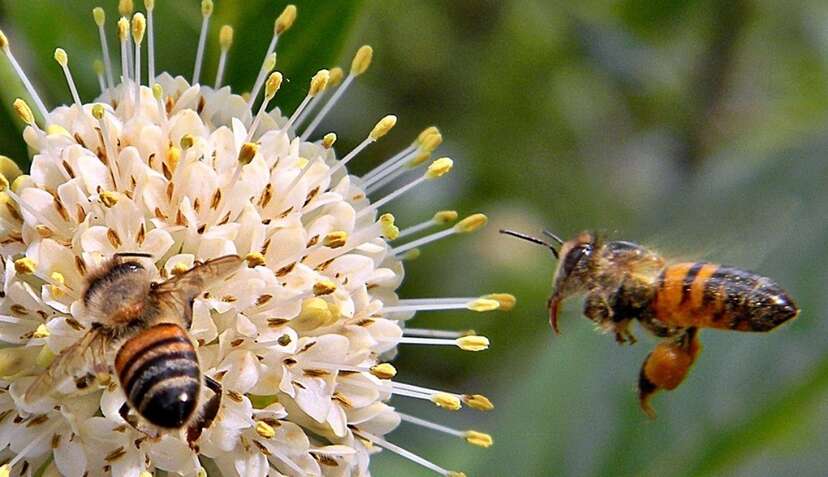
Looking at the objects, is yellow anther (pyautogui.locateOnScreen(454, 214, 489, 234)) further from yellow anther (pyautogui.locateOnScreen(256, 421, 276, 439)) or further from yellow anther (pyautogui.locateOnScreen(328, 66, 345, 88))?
yellow anther (pyautogui.locateOnScreen(256, 421, 276, 439))

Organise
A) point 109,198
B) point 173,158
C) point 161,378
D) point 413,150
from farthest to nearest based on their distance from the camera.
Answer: point 413,150
point 173,158
point 109,198
point 161,378

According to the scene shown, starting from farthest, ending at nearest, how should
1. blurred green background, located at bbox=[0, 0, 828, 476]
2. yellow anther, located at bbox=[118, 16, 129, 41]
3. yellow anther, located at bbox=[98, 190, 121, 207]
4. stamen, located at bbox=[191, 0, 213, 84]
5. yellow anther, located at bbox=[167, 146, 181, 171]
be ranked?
1. blurred green background, located at bbox=[0, 0, 828, 476]
2. stamen, located at bbox=[191, 0, 213, 84]
3. yellow anther, located at bbox=[118, 16, 129, 41]
4. yellow anther, located at bbox=[167, 146, 181, 171]
5. yellow anther, located at bbox=[98, 190, 121, 207]

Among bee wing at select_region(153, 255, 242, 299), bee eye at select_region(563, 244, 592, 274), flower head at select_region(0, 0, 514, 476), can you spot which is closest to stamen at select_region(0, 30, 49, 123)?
flower head at select_region(0, 0, 514, 476)

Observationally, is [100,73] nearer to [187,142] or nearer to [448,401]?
[187,142]

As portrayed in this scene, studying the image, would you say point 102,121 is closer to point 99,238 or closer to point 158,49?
point 99,238

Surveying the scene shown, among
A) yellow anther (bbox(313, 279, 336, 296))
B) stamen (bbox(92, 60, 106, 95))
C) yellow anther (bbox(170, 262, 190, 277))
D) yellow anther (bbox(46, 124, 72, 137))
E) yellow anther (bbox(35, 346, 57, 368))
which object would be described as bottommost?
yellow anther (bbox(35, 346, 57, 368))

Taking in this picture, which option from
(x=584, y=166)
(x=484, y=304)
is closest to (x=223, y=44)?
(x=484, y=304)

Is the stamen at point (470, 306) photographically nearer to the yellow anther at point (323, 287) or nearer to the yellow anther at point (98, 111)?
the yellow anther at point (323, 287)
